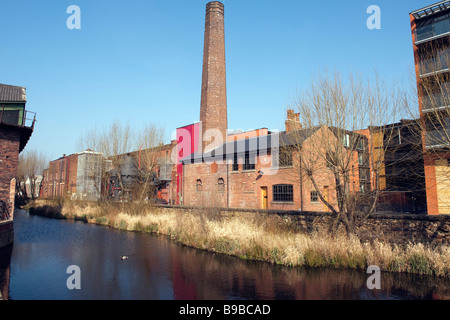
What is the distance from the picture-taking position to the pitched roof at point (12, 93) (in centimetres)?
1591

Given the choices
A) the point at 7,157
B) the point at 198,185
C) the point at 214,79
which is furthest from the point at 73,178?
the point at 7,157

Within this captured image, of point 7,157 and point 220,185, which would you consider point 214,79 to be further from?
point 7,157

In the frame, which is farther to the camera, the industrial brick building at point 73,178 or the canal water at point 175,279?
the industrial brick building at point 73,178

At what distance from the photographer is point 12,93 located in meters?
16.5

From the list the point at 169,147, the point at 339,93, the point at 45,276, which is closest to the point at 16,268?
the point at 45,276

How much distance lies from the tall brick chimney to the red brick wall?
15.3 meters

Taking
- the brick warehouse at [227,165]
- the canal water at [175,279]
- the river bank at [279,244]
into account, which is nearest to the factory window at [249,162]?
the brick warehouse at [227,165]

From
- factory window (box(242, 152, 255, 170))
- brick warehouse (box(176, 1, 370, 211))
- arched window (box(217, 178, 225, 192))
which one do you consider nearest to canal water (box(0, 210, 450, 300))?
brick warehouse (box(176, 1, 370, 211))

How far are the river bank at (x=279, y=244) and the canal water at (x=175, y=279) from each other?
0.44m

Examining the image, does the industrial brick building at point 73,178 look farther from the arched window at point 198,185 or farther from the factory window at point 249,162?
the factory window at point 249,162

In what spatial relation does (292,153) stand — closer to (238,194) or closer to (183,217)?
(183,217)

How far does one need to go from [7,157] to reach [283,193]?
51.2ft

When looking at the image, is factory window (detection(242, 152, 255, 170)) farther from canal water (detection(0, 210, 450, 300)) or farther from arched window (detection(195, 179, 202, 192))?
canal water (detection(0, 210, 450, 300))

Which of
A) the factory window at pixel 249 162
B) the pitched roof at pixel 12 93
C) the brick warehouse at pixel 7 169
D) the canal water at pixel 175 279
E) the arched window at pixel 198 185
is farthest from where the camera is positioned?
the arched window at pixel 198 185
